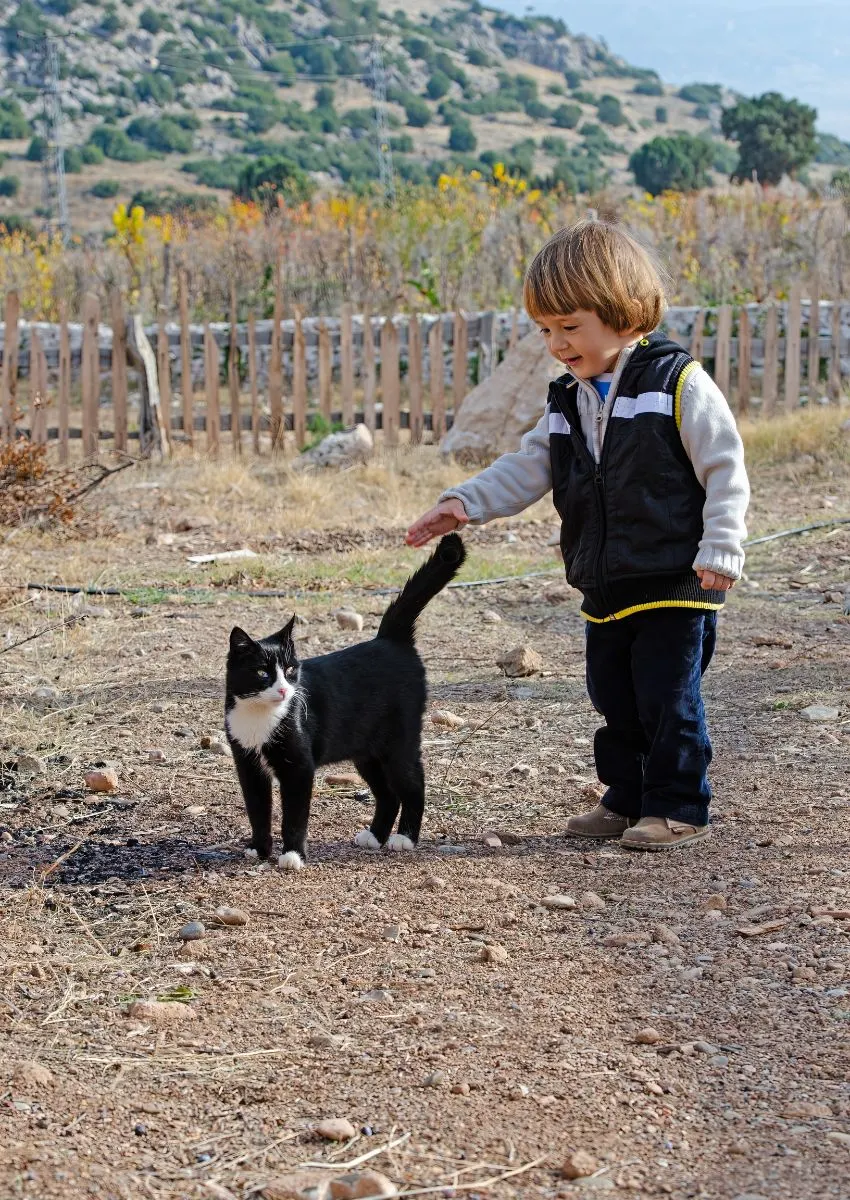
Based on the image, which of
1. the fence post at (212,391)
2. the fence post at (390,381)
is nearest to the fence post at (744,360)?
the fence post at (390,381)

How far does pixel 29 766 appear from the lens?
450 centimetres

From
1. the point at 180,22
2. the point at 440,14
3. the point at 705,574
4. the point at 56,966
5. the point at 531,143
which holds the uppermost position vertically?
the point at 440,14

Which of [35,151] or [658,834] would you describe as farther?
[35,151]

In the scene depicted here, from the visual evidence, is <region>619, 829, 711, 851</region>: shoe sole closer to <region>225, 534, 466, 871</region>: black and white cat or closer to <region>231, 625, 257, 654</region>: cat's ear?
<region>225, 534, 466, 871</region>: black and white cat

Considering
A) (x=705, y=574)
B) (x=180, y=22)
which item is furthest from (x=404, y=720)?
(x=180, y=22)

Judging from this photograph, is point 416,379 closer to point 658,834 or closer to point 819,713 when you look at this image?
point 819,713

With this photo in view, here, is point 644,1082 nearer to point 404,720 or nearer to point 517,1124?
point 517,1124

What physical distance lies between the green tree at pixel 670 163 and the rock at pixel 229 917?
176 feet

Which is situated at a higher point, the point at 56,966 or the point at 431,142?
the point at 431,142

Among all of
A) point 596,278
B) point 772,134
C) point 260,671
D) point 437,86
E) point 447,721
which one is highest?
point 437,86

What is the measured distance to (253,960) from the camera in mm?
3004

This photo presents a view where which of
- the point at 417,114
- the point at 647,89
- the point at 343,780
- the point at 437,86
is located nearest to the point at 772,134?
the point at 417,114

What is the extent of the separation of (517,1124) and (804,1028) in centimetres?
69

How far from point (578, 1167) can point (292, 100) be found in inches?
3193
